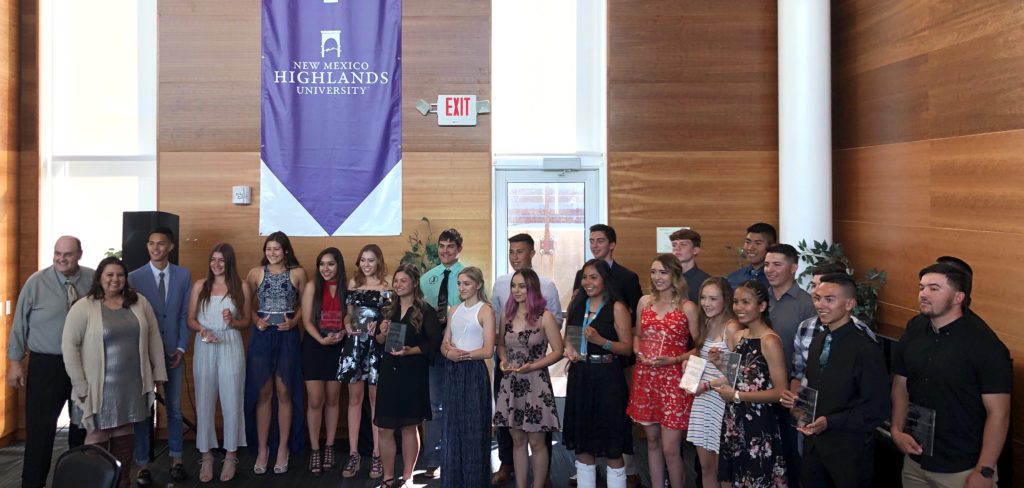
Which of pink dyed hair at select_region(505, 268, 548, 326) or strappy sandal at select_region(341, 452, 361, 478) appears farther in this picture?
strappy sandal at select_region(341, 452, 361, 478)

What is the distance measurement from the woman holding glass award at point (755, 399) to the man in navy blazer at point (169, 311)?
3.67 metres

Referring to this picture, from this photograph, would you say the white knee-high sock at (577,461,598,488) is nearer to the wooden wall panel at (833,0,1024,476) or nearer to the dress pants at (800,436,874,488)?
the dress pants at (800,436,874,488)

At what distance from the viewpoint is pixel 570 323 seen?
171 inches

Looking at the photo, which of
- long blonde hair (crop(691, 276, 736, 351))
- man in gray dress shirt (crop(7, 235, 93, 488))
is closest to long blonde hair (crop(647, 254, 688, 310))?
long blonde hair (crop(691, 276, 736, 351))

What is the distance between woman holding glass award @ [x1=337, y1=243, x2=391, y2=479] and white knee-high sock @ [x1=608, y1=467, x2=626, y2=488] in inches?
64.7

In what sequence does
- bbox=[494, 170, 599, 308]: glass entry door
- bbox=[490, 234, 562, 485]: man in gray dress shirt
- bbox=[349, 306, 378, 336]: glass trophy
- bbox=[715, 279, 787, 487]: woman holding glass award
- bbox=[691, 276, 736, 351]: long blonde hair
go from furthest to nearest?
bbox=[494, 170, 599, 308]: glass entry door → bbox=[349, 306, 378, 336]: glass trophy → bbox=[490, 234, 562, 485]: man in gray dress shirt → bbox=[691, 276, 736, 351]: long blonde hair → bbox=[715, 279, 787, 487]: woman holding glass award

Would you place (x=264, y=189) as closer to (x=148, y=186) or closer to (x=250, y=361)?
(x=148, y=186)

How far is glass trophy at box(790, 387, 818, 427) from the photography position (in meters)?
3.18

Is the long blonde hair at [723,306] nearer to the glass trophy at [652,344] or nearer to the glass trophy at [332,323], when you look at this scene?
the glass trophy at [652,344]

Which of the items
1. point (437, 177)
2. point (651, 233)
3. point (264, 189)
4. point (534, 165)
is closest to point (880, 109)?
point (651, 233)

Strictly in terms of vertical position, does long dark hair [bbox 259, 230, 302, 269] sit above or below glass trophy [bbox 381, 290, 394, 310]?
above

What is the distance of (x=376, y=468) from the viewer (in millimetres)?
5066

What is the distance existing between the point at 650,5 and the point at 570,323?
3226 mm

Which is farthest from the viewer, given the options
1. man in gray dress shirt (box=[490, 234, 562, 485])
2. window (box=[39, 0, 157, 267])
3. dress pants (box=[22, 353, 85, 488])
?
window (box=[39, 0, 157, 267])
